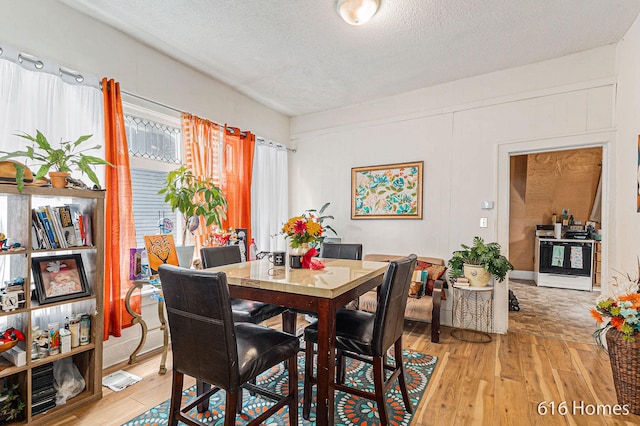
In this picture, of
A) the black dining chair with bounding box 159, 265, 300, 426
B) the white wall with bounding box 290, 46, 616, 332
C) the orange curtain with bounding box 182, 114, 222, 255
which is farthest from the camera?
the orange curtain with bounding box 182, 114, 222, 255

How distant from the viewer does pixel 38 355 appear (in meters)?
1.91

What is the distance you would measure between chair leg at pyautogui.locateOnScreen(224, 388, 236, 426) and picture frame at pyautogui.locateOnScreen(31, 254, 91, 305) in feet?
4.52

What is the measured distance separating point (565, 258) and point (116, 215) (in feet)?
22.2

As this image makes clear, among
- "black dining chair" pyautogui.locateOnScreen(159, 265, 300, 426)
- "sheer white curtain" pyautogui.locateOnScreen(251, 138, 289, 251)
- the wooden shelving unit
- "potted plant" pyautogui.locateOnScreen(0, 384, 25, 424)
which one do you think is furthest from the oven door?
"potted plant" pyautogui.locateOnScreen(0, 384, 25, 424)

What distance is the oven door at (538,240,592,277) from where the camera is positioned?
5.48 meters

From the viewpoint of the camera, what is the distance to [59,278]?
2.04 meters

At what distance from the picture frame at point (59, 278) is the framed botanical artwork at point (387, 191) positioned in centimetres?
310

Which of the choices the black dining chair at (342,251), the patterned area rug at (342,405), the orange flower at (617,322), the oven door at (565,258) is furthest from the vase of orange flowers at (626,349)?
the oven door at (565,258)

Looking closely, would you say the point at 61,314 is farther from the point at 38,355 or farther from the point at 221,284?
the point at 221,284

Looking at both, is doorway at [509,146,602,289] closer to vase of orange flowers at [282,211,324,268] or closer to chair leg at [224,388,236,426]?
vase of orange flowers at [282,211,324,268]

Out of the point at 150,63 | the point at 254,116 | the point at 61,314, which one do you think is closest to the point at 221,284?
the point at 61,314

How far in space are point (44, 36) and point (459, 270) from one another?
4083 mm

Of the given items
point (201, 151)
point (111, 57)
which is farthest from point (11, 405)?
point (111, 57)

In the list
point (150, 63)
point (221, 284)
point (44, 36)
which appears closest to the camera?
point (221, 284)
